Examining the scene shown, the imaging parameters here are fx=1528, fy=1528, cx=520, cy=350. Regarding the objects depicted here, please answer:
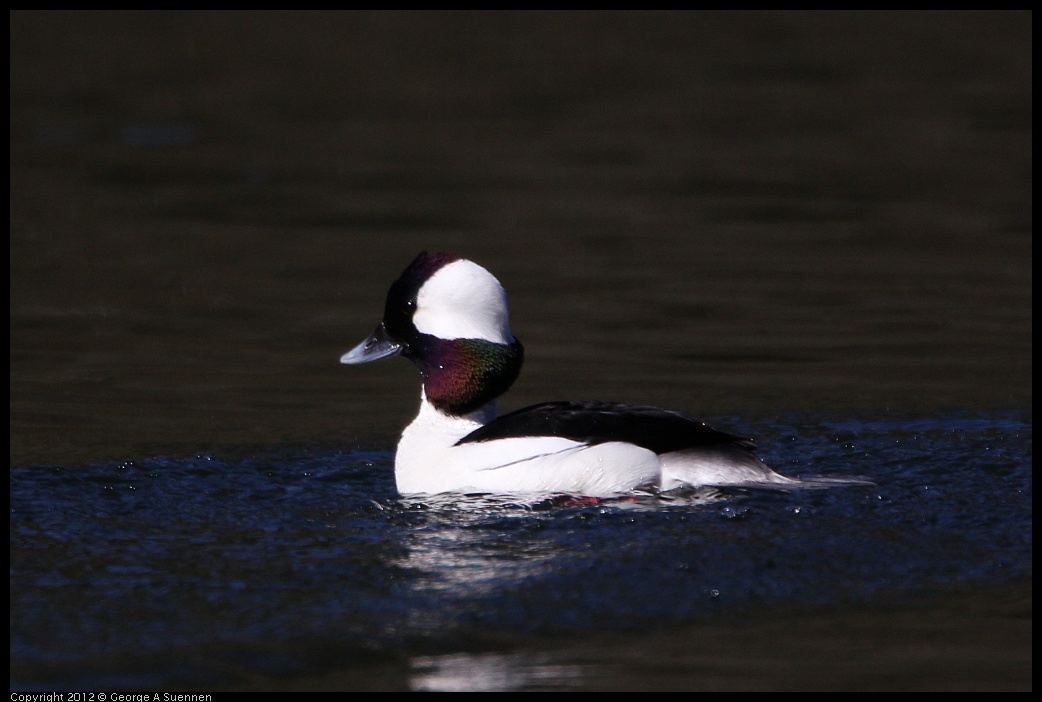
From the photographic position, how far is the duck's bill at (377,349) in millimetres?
7531

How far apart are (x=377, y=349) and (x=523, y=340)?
10.5ft

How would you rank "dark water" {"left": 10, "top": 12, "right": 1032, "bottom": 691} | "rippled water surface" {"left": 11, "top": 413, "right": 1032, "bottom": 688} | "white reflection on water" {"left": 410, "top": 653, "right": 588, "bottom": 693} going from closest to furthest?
"white reflection on water" {"left": 410, "top": 653, "right": 588, "bottom": 693}, "rippled water surface" {"left": 11, "top": 413, "right": 1032, "bottom": 688}, "dark water" {"left": 10, "top": 12, "right": 1032, "bottom": 691}

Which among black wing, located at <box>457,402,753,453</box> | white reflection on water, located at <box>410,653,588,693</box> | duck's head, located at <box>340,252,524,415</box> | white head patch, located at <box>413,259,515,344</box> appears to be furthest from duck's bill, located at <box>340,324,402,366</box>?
white reflection on water, located at <box>410,653,588,693</box>

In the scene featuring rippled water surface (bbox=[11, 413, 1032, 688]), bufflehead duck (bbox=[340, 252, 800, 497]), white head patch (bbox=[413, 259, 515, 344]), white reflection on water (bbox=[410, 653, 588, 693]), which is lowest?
white reflection on water (bbox=[410, 653, 588, 693])

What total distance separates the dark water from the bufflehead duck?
0.46 feet

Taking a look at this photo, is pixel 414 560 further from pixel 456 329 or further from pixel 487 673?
pixel 456 329

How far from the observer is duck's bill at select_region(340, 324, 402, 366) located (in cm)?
753

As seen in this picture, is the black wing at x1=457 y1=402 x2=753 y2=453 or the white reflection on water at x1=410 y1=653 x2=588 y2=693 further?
the black wing at x1=457 y1=402 x2=753 y2=453

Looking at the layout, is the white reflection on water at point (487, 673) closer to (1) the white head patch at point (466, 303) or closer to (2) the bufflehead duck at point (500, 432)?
(2) the bufflehead duck at point (500, 432)

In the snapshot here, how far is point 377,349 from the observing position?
7574 mm

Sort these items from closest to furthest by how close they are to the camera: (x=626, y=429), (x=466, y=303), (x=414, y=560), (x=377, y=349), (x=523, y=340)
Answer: (x=414, y=560), (x=626, y=429), (x=466, y=303), (x=377, y=349), (x=523, y=340)

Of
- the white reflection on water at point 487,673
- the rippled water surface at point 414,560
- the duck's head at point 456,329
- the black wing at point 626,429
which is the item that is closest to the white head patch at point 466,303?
the duck's head at point 456,329

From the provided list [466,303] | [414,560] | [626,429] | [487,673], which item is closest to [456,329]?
[466,303]

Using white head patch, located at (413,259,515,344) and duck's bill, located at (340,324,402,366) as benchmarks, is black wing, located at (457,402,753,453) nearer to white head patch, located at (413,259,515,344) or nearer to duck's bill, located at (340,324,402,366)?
white head patch, located at (413,259,515,344)
